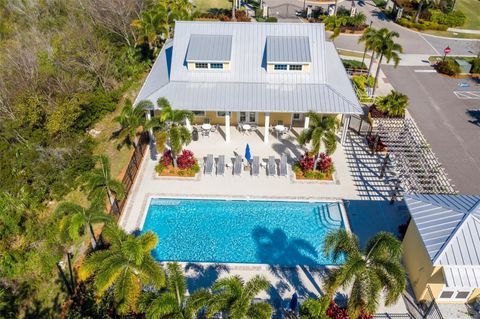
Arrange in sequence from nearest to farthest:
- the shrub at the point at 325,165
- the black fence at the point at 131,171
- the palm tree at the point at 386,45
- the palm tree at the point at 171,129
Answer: the black fence at the point at 131,171 → the palm tree at the point at 171,129 → the shrub at the point at 325,165 → the palm tree at the point at 386,45

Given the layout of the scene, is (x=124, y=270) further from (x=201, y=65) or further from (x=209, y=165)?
(x=201, y=65)

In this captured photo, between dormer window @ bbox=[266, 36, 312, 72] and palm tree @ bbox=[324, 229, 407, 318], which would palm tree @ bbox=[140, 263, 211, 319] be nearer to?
palm tree @ bbox=[324, 229, 407, 318]

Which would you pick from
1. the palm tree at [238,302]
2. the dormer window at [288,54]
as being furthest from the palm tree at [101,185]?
the dormer window at [288,54]

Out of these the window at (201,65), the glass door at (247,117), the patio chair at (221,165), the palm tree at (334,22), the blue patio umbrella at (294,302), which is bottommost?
the blue patio umbrella at (294,302)

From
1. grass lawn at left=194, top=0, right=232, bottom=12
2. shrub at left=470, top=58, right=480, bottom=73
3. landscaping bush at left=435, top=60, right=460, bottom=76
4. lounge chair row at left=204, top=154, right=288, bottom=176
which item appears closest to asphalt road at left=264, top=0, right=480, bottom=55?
landscaping bush at left=435, top=60, right=460, bottom=76

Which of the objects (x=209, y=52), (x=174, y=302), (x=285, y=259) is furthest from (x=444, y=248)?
(x=209, y=52)

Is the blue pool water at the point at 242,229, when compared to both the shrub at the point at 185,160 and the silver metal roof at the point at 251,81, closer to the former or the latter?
the shrub at the point at 185,160
